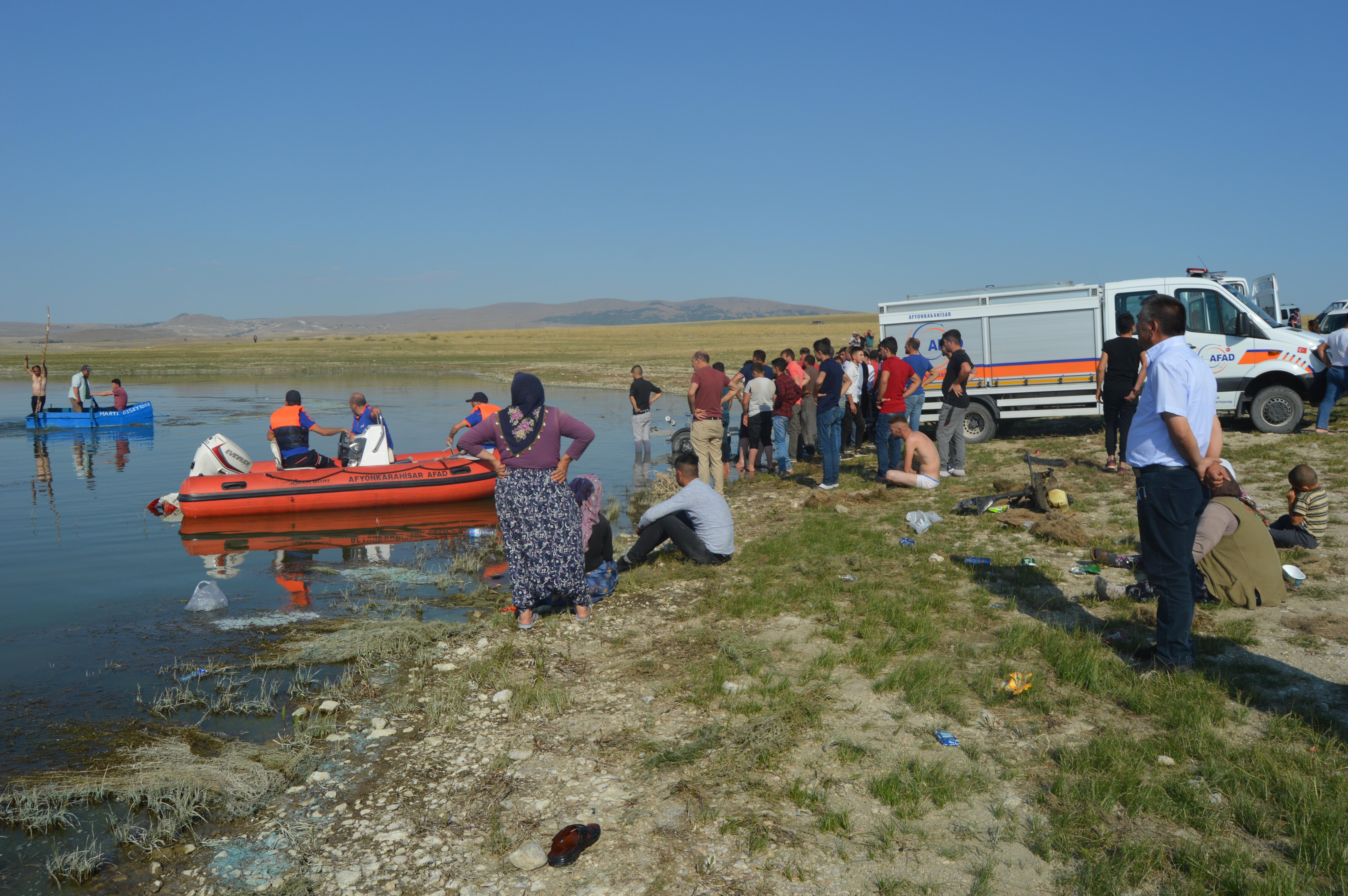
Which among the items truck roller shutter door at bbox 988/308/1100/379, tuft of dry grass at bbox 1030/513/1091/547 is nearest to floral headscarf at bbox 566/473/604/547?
tuft of dry grass at bbox 1030/513/1091/547

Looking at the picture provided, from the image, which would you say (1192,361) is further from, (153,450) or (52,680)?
(153,450)

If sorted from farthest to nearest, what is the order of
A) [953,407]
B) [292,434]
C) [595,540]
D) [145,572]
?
[292,434] → [953,407] → [145,572] → [595,540]

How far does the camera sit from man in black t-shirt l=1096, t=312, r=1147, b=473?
33.6ft

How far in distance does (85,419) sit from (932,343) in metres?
24.0

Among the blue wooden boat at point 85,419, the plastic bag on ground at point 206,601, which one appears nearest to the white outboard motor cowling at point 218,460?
the plastic bag on ground at point 206,601

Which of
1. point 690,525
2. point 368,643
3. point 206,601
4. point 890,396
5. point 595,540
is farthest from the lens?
point 890,396

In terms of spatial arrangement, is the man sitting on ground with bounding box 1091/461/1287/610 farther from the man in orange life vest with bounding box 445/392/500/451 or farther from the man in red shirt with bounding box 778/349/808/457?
the man in orange life vest with bounding box 445/392/500/451

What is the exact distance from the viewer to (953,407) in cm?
1167

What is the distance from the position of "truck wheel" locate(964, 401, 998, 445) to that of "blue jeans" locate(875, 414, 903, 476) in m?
3.10

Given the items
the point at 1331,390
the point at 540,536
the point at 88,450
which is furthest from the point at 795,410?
the point at 88,450

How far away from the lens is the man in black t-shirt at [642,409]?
14633mm

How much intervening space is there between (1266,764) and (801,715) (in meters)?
2.26

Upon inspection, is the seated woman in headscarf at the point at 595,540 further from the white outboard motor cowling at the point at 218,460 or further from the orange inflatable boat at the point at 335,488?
the white outboard motor cowling at the point at 218,460

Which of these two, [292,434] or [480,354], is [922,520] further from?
[480,354]
